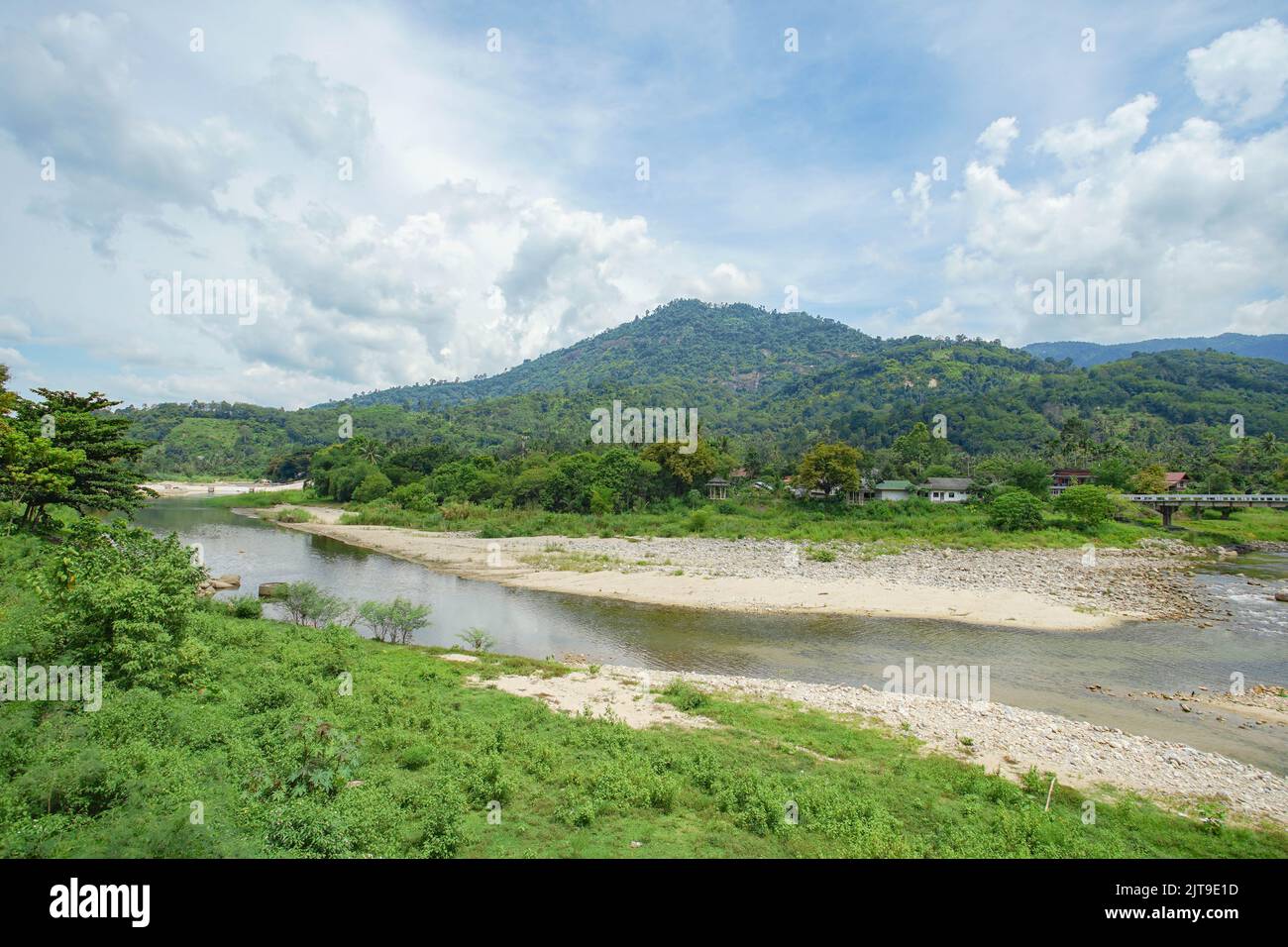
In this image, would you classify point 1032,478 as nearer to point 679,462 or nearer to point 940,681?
point 679,462

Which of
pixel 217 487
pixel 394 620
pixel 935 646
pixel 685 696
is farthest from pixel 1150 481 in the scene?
pixel 217 487

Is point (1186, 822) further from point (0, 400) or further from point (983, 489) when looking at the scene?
point (983, 489)

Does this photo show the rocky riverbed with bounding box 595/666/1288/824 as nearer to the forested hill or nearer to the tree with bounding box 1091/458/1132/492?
the tree with bounding box 1091/458/1132/492

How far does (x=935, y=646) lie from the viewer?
2344cm

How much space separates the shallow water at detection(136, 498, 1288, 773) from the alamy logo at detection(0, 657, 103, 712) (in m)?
12.8

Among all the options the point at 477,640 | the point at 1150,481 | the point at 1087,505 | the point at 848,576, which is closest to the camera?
the point at 477,640

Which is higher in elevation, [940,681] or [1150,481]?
[1150,481]

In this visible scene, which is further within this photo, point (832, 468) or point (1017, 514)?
point (832, 468)

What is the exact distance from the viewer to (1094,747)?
13570mm

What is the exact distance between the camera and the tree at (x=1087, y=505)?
50.2 meters

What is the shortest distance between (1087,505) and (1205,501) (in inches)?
824
